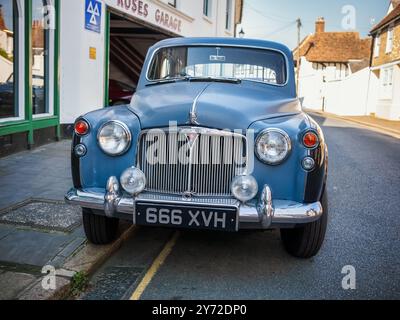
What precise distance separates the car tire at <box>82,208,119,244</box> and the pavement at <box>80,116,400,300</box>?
0.68 feet

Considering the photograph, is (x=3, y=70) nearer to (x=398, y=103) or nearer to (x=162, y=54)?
(x=162, y=54)

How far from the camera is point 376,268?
12.2 ft

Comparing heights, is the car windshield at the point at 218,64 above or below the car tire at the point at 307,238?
above

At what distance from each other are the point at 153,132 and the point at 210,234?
1434 mm

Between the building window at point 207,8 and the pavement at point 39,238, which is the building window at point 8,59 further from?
the building window at point 207,8

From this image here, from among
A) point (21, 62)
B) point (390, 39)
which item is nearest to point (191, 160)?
point (21, 62)

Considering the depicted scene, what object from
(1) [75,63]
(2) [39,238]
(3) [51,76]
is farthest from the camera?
(1) [75,63]

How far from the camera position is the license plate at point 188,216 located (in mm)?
3207

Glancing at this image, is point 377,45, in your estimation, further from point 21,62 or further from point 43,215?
point 43,215

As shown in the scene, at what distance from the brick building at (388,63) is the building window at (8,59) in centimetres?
2171

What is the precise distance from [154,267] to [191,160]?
0.94 m

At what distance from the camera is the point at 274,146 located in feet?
11.0

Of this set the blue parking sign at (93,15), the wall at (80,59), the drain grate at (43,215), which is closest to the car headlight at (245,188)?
the drain grate at (43,215)

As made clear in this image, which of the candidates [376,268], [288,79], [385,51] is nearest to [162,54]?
[288,79]
